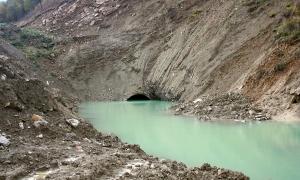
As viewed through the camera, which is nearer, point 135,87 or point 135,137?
point 135,137

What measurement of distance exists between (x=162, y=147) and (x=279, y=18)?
1425 centimetres

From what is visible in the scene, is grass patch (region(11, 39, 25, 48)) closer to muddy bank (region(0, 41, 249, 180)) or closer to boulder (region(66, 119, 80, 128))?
muddy bank (region(0, 41, 249, 180))

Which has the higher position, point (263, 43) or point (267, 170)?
point (263, 43)

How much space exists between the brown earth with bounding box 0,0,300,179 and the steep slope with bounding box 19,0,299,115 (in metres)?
0.10

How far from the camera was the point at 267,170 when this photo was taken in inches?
230

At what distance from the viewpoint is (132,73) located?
3111 centimetres

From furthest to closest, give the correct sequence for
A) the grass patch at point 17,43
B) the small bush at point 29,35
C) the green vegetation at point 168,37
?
the small bush at point 29,35
the grass patch at point 17,43
the green vegetation at point 168,37

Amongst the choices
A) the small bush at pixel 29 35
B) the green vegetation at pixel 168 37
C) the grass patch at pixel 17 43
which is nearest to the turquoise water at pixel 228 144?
the green vegetation at pixel 168 37

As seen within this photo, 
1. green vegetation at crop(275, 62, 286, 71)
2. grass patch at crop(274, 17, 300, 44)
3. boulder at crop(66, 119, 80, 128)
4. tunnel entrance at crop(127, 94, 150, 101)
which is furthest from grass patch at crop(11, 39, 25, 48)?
green vegetation at crop(275, 62, 286, 71)

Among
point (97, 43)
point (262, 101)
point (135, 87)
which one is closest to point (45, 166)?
point (262, 101)

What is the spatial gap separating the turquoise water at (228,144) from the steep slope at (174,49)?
2.83 metres

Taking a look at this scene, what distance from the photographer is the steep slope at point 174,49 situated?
14.6m

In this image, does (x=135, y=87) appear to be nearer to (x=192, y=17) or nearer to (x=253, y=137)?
(x=192, y=17)

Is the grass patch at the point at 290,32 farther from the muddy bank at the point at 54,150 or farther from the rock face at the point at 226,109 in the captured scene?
the muddy bank at the point at 54,150
